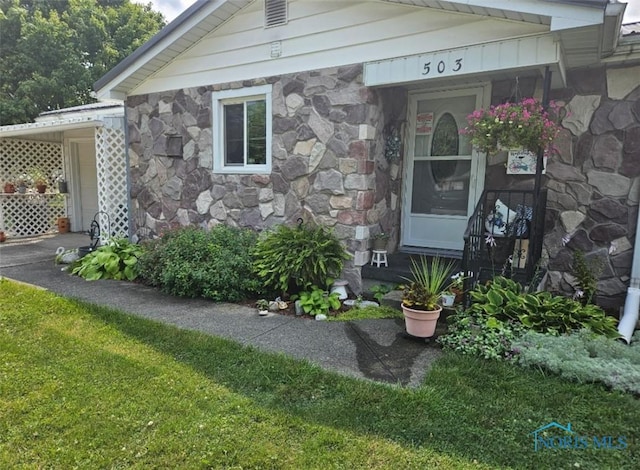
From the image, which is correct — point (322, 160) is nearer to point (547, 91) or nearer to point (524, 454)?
point (547, 91)

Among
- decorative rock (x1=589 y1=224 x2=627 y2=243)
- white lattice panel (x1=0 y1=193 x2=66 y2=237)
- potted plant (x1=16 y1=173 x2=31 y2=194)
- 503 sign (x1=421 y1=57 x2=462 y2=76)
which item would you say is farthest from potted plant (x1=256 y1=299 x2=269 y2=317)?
potted plant (x1=16 y1=173 x2=31 y2=194)

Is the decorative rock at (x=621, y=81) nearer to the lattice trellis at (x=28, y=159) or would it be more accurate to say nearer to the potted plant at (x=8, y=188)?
the potted plant at (x=8, y=188)

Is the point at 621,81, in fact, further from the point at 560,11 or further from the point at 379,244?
the point at 379,244

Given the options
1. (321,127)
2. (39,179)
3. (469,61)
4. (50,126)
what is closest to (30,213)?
(39,179)

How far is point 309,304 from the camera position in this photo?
175 inches

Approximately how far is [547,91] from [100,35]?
1711cm

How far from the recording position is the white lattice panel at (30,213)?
8945mm

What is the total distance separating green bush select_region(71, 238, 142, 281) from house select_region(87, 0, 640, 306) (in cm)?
76

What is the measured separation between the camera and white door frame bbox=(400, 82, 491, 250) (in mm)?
4859

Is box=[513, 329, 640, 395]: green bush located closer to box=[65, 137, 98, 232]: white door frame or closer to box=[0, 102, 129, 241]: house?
box=[0, 102, 129, 241]: house

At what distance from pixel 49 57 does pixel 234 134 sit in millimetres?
12623

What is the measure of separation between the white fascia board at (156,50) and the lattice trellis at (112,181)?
0.61m

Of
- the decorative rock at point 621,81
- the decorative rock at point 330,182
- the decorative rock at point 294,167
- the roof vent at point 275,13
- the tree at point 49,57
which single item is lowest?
the decorative rock at point 330,182

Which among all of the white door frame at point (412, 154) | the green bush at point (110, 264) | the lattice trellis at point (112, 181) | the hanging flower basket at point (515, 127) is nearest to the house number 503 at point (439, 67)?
the hanging flower basket at point (515, 127)
